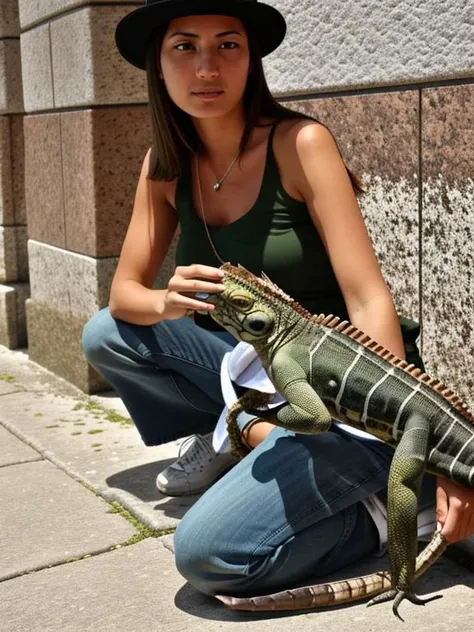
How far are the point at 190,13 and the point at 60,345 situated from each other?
2.91 m

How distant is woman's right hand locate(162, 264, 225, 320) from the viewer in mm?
2973

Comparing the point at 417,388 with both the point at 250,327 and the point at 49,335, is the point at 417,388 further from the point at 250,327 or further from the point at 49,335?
the point at 49,335

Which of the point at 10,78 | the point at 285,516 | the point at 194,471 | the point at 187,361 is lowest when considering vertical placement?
the point at 194,471

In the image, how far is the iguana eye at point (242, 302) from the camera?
9.60ft

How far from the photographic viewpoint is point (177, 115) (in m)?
3.69

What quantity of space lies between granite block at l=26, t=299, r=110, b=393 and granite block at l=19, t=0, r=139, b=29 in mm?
1538

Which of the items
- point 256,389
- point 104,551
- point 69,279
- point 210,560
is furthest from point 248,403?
point 69,279

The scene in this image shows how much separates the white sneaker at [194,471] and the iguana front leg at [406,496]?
3.97 feet

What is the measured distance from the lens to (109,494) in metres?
4.04

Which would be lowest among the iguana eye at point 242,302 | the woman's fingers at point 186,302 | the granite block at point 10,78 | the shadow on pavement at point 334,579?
the shadow on pavement at point 334,579

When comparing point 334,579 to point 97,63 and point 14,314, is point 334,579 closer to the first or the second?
point 97,63

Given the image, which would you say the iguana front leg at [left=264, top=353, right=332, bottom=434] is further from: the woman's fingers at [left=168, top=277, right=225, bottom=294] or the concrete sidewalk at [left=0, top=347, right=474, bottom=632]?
the concrete sidewalk at [left=0, top=347, right=474, bottom=632]

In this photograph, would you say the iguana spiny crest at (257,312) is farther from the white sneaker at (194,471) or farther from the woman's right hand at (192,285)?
the white sneaker at (194,471)

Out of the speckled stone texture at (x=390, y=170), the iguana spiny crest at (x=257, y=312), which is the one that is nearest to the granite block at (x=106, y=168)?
the speckled stone texture at (x=390, y=170)
